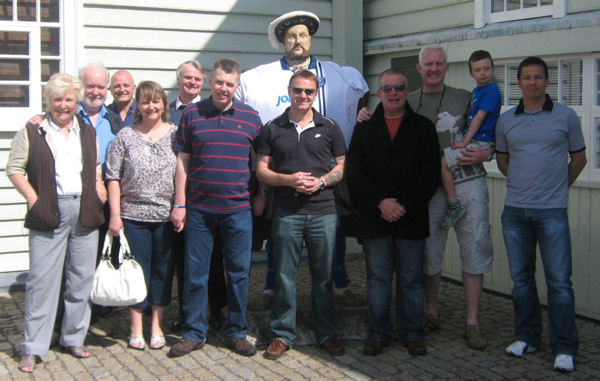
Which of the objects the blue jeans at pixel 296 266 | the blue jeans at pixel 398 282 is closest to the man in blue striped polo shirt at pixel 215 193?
the blue jeans at pixel 296 266

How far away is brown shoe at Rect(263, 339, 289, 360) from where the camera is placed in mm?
4703

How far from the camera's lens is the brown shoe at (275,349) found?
470 cm

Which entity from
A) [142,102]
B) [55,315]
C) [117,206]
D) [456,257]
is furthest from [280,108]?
[456,257]

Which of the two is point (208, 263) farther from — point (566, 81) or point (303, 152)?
point (566, 81)

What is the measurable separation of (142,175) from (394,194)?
1.70 metres

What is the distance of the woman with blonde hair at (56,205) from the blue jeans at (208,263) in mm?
656

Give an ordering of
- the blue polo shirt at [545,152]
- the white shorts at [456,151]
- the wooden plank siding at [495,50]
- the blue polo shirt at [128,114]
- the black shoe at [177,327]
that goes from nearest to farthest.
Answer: the blue polo shirt at [545,152] < the white shorts at [456,151] < the blue polo shirt at [128,114] < the black shoe at [177,327] < the wooden plank siding at [495,50]

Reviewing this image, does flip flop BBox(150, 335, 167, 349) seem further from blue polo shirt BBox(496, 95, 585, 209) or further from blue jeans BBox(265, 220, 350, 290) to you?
blue polo shirt BBox(496, 95, 585, 209)

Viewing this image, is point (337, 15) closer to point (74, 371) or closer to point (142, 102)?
point (142, 102)

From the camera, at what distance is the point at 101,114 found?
5.10m

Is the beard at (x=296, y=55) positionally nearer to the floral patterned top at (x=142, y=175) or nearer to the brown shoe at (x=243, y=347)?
the floral patterned top at (x=142, y=175)

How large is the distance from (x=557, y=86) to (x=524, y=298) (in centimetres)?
205

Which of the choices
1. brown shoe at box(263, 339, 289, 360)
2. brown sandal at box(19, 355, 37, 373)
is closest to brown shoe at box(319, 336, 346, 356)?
brown shoe at box(263, 339, 289, 360)

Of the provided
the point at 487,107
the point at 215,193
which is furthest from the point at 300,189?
the point at 487,107
